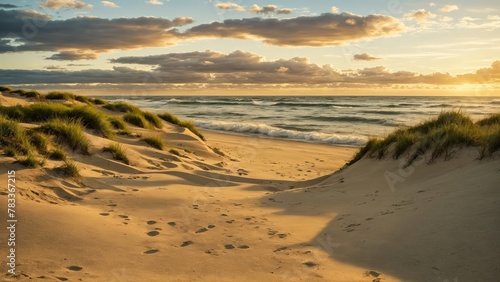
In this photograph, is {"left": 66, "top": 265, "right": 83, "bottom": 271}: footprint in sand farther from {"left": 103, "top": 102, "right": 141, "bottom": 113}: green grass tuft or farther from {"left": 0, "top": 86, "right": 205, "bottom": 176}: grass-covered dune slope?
{"left": 103, "top": 102, "right": 141, "bottom": 113}: green grass tuft

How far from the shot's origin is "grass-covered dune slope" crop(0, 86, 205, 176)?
7.85 m

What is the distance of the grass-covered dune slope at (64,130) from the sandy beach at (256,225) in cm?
31

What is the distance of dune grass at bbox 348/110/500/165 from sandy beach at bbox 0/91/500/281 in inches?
8.8

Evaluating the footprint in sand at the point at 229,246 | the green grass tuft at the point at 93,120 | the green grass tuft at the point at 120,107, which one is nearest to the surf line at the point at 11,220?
the footprint in sand at the point at 229,246

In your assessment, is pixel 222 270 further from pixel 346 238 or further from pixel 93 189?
pixel 93 189

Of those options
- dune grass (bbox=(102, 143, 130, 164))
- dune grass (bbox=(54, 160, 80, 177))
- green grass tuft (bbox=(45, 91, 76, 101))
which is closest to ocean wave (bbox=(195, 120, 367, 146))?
green grass tuft (bbox=(45, 91, 76, 101))

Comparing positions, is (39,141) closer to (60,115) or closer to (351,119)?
(60,115)

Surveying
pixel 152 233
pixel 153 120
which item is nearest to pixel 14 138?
pixel 152 233

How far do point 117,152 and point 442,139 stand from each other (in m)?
7.12

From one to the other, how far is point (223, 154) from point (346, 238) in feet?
32.7

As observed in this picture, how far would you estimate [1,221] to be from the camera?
490cm

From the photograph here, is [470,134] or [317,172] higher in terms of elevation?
[470,134]

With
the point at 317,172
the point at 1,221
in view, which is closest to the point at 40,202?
the point at 1,221

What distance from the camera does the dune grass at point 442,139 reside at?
8.09 metres
